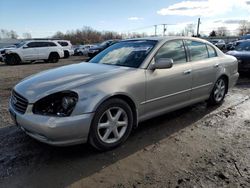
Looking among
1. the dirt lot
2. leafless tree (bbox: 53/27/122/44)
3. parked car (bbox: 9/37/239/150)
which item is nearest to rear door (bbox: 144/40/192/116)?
parked car (bbox: 9/37/239/150)

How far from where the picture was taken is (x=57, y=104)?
3041 mm

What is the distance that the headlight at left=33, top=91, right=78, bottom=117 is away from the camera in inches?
118

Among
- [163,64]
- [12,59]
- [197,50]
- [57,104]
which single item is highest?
[197,50]

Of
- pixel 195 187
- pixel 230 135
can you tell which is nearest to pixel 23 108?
pixel 195 187

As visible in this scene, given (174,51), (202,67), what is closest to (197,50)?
(202,67)

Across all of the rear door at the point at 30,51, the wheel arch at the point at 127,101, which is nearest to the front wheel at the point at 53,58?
the rear door at the point at 30,51

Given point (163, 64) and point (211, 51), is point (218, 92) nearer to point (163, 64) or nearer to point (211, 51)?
point (211, 51)

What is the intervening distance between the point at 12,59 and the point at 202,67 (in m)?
16.6

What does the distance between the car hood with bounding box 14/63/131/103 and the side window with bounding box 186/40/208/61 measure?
1.62 metres

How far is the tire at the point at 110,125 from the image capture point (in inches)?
127

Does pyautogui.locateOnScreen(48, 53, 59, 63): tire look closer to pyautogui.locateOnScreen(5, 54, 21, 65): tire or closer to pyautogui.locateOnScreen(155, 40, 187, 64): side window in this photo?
pyautogui.locateOnScreen(5, 54, 21, 65): tire

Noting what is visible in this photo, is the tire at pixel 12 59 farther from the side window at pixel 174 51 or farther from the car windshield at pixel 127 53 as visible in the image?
the side window at pixel 174 51

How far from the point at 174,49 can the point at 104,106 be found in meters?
1.92

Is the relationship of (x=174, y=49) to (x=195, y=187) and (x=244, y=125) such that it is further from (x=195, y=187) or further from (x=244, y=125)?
(x=195, y=187)
